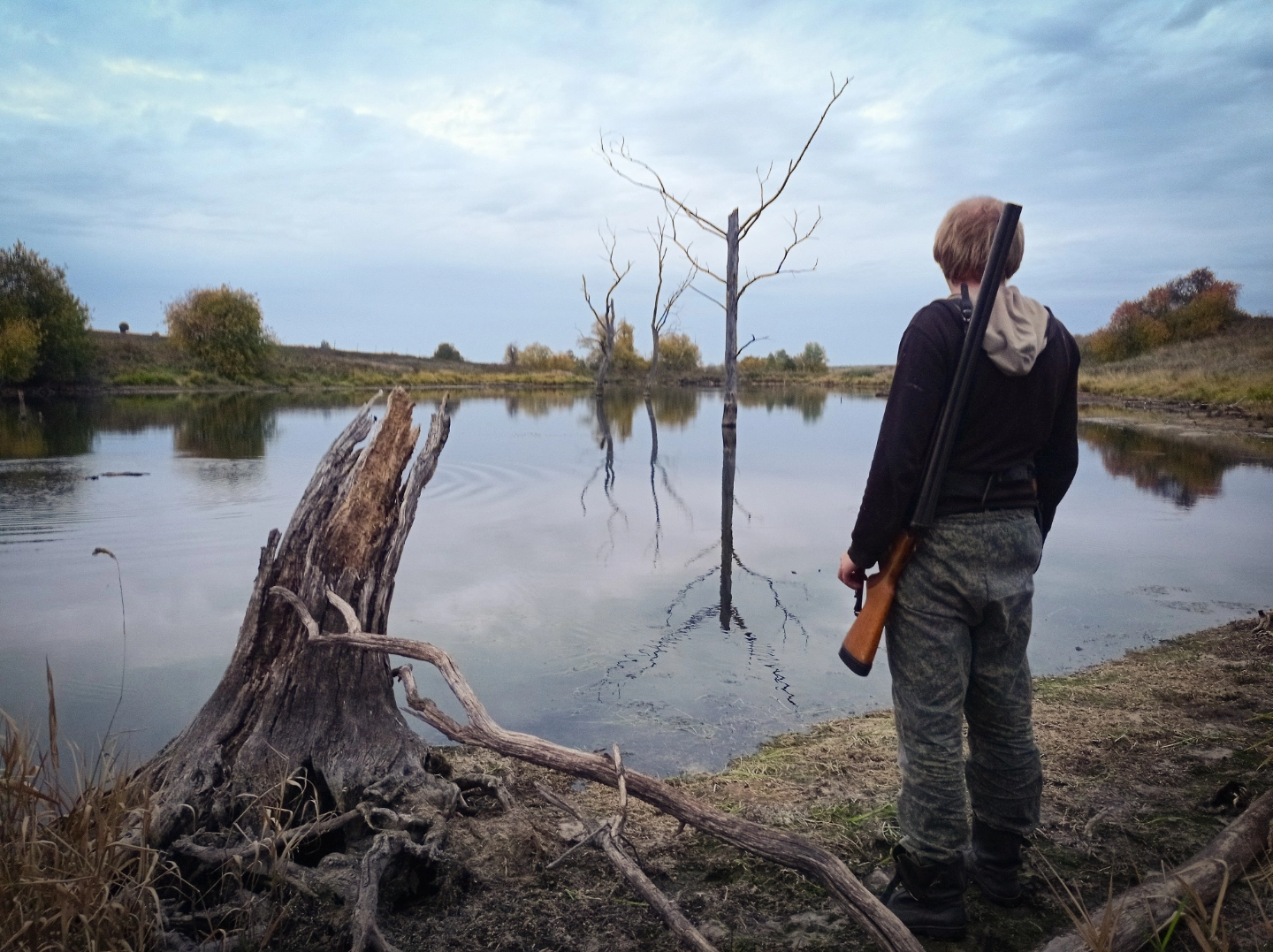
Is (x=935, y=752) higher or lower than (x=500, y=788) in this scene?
higher

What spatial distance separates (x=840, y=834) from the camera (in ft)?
10.1

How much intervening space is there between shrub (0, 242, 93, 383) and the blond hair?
4434cm

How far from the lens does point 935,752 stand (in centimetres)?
241

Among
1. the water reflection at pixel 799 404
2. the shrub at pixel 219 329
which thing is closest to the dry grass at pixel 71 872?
the water reflection at pixel 799 404

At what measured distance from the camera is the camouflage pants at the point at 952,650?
2.38 metres

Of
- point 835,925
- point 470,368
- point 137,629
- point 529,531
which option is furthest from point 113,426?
point 470,368

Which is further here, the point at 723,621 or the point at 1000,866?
the point at 723,621

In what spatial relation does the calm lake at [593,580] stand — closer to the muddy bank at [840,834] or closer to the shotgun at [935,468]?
the muddy bank at [840,834]

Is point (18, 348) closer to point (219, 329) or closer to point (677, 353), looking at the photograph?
point (219, 329)

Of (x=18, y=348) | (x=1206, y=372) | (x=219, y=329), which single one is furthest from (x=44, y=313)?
(x=1206, y=372)

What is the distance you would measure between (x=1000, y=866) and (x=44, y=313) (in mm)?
47533

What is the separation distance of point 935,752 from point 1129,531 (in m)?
8.79

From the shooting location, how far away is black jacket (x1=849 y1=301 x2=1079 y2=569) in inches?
91.2

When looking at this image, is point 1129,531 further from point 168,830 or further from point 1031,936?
point 168,830
